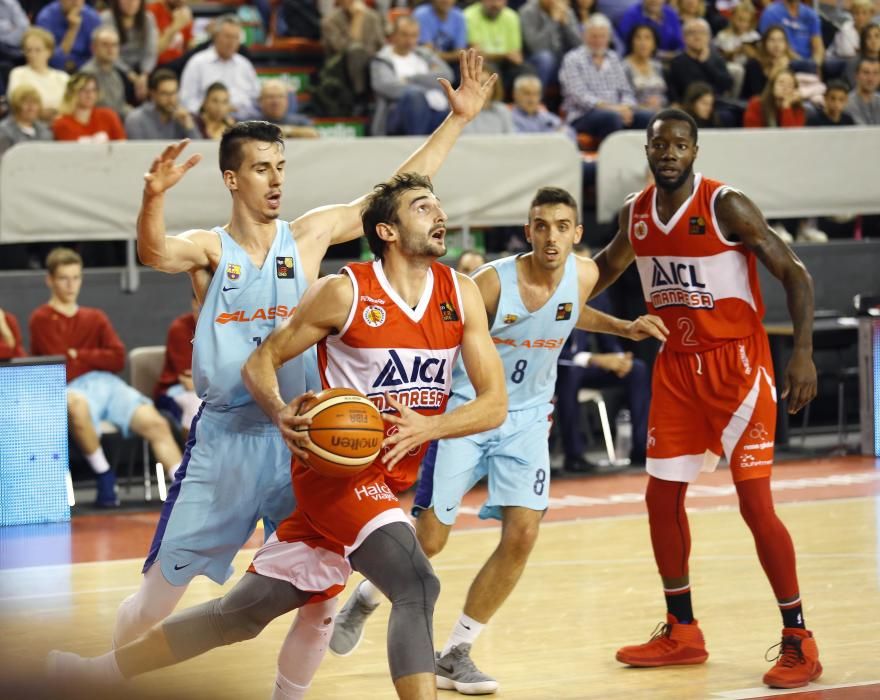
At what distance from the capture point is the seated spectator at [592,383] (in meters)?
10.9

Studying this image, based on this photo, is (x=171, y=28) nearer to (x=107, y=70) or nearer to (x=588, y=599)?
(x=107, y=70)

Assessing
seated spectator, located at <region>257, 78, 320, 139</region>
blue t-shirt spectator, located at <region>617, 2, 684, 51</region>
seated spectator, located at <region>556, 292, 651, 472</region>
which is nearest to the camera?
seated spectator, located at <region>556, 292, 651, 472</region>

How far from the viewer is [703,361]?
5863 mm

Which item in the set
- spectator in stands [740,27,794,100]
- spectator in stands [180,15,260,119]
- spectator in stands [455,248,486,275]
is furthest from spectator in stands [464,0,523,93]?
spectator in stands [455,248,486,275]

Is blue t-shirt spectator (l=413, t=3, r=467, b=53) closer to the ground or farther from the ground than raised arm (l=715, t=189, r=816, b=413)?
farther from the ground

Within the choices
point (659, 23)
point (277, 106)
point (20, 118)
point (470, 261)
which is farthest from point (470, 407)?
point (659, 23)

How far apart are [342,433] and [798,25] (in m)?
13.0

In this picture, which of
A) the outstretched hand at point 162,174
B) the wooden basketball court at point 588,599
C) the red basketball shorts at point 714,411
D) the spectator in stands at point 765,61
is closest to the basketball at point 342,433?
the wooden basketball court at point 588,599

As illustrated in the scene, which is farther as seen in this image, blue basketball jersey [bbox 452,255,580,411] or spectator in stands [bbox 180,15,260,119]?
spectator in stands [bbox 180,15,260,119]

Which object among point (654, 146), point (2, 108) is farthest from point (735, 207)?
point (2, 108)

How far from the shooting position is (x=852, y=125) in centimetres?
1387

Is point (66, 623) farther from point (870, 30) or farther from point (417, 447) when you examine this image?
point (870, 30)

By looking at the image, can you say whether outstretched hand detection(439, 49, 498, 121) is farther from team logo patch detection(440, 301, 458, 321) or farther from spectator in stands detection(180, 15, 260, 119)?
spectator in stands detection(180, 15, 260, 119)

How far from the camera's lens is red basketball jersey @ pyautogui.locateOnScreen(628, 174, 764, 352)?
581 centimetres
